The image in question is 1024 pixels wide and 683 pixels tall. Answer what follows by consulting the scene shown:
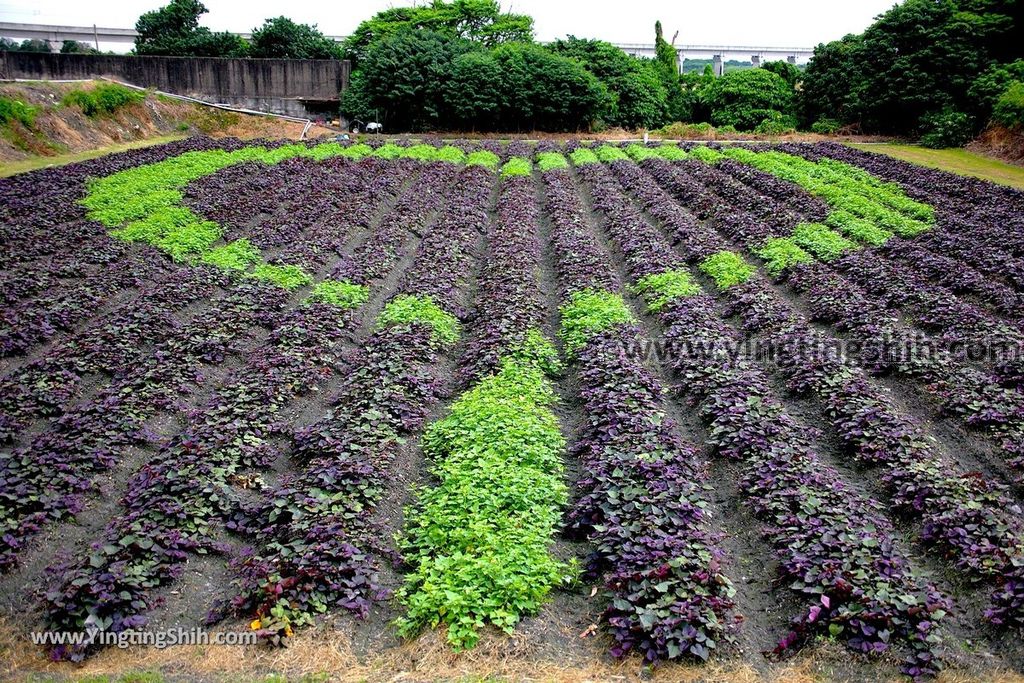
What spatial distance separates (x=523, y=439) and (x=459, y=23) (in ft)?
161

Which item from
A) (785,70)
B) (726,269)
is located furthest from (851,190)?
(785,70)

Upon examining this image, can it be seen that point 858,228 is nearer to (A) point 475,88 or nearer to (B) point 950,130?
(B) point 950,130

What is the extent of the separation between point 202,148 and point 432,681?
101 feet

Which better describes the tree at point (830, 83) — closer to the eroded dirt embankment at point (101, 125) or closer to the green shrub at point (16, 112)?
the eroded dirt embankment at point (101, 125)

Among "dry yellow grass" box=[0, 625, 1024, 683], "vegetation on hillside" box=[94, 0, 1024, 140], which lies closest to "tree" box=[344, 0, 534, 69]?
"vegetation on hillside" box=[94, 0, 1024, 140]

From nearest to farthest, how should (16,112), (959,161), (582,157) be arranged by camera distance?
(16,112) → (959,161) → (582,157)

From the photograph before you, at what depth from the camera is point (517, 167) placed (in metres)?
29.1

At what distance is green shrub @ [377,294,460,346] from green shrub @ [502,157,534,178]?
48.2 ft

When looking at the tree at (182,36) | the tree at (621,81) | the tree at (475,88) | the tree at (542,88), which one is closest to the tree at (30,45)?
the tree at (182,36)

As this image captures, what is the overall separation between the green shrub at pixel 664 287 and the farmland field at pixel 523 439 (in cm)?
11

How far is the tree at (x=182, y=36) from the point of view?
169ft

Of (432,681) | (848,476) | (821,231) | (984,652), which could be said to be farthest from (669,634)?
(821,231)

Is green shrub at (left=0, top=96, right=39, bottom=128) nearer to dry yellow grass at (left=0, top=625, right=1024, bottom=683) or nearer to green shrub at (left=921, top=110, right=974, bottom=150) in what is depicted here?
dry yellow grass at (left=0, top=625, right=1024, bottom=683)

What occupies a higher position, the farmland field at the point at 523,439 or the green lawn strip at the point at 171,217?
the green lawn strip at the point at 171,217
